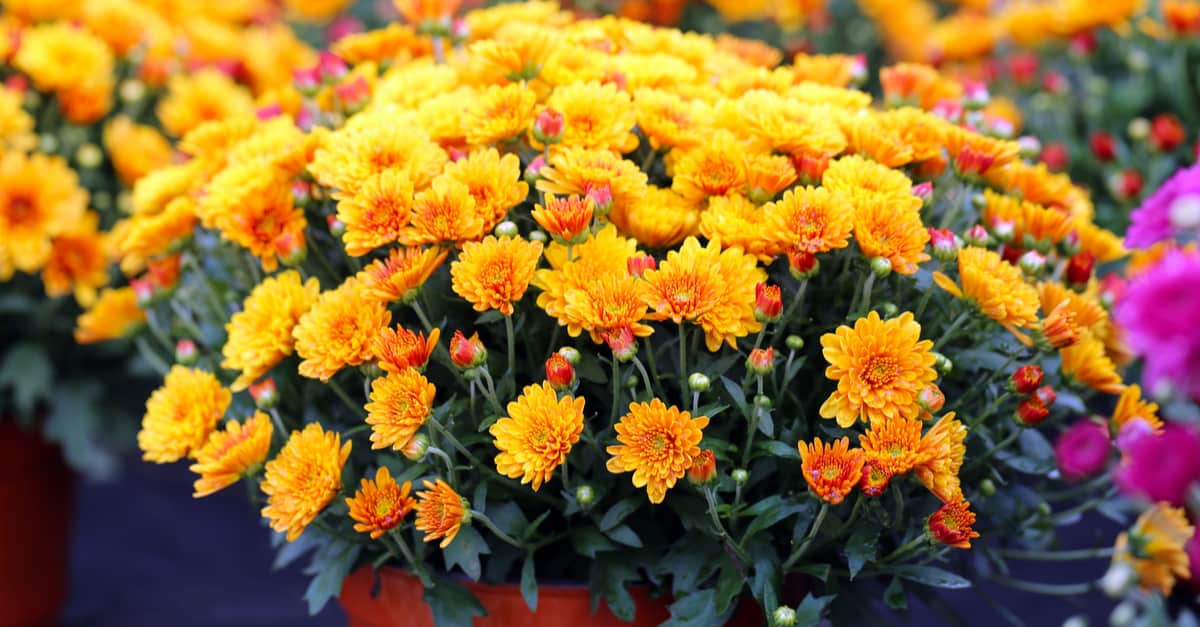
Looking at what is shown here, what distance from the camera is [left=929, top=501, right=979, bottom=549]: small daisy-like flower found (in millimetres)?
937

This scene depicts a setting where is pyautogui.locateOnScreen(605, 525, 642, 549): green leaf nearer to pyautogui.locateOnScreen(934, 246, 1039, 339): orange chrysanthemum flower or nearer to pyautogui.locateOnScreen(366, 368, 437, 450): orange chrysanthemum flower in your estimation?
pyautogui.locateOnScreen(366, 368, 437, 450): orange chrysanthemum flower

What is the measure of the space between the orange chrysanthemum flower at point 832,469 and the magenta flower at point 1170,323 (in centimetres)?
31

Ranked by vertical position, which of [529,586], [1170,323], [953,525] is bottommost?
[529,586]

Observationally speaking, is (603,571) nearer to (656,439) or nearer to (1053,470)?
(656,439)

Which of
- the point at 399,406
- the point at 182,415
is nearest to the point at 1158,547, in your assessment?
the point at 399,406

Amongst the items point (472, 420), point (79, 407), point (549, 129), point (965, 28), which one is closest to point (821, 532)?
point (472, 420)

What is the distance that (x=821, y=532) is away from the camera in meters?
1.02

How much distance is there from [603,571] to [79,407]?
3.81 feet

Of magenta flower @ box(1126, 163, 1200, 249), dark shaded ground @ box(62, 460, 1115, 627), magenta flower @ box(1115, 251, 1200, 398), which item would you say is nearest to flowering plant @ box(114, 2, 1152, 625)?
magenta flower @ box(1126, 163, 1200, 249)

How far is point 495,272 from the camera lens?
97 centimetres

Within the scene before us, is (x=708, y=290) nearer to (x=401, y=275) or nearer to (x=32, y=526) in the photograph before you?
(x=401, y=275)

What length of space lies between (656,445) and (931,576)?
0.29 m

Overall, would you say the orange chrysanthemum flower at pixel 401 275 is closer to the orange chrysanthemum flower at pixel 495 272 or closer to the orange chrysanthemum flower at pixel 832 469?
the orange chrysanthemum flower at pixel 495 272

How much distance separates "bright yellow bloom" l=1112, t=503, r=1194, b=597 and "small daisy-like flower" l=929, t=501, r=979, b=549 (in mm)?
135
